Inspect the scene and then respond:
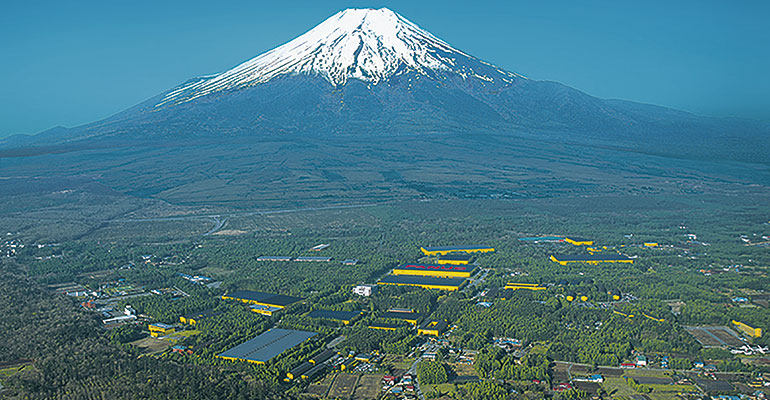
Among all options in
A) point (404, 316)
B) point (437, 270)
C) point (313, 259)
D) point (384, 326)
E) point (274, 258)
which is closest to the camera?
point (384, 326)

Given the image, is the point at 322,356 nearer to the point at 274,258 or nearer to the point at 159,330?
the point at 159,330

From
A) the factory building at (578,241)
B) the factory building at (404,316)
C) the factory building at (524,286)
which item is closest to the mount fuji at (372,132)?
the factory building at (578,241)

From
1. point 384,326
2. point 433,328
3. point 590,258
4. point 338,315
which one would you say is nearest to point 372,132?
point 590,258

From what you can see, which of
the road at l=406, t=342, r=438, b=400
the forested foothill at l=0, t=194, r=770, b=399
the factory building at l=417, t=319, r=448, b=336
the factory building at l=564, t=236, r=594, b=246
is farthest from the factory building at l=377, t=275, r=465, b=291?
the factory building at l=564, t=236, r=594, b=246

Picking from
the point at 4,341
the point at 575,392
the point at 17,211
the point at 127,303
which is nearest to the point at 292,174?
the point at 17,211

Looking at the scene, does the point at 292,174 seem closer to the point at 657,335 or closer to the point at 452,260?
the point at 452,260

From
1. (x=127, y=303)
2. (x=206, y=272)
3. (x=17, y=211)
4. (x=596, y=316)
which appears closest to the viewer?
(x=596, y=316)
